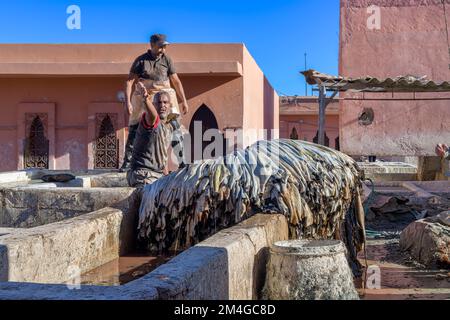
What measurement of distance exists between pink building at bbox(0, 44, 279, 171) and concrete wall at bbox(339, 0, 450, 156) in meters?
2.67

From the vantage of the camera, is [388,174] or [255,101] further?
[255,101]

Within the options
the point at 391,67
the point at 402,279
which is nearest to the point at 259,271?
the point at 402,279

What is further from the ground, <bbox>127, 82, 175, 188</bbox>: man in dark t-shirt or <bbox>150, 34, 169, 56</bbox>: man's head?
<bbox>150, 34, 169, 56</bbox>: man's head

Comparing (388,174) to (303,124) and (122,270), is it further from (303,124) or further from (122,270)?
(303,124)


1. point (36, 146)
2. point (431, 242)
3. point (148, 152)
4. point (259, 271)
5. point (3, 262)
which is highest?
point (36, 146)

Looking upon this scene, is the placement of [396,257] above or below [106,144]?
below

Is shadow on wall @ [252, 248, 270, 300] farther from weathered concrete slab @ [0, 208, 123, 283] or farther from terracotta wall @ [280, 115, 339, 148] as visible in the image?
terracotta wall @ [280, 115, 339, 148]

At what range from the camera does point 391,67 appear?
13156 mm

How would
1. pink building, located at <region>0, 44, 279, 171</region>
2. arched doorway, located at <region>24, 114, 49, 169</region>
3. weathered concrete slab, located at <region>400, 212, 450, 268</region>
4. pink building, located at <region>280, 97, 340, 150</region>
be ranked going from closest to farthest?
1. weathered concrete slab, located at <region>400, 212, 450, 268</region>
2. pink building, located at <region>0, 44, 279, 171</region>
3. arched doorway, located at <region>24, 114, 49, 169</region>
4. pink building, located at <region>280, 97, 340, 150</region>

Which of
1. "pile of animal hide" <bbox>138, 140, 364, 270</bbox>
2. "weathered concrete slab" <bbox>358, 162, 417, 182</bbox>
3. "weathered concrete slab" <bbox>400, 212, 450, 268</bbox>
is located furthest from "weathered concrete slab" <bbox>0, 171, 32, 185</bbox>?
"weathered concrete slab" <bbox>358, 162, 417, 182</bbox>

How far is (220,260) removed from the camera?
2.41 m

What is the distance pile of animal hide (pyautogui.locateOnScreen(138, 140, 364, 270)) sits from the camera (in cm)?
385

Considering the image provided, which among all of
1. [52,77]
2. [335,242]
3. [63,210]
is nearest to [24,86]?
[52,77]

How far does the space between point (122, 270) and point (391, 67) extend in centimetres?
1111
